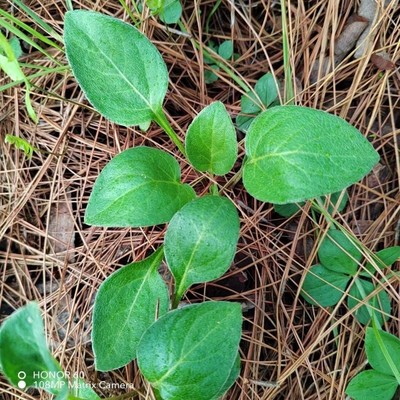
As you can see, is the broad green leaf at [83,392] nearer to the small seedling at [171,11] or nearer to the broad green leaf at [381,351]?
the broad green leaf at [381,351]

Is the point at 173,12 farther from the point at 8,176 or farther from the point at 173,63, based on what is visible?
the point at 8,176

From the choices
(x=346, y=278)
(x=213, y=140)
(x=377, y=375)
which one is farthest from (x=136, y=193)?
(x=377, y=375)

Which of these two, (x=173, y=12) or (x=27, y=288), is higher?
(x=173, y=12)

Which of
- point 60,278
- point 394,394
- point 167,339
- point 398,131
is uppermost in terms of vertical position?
point 398,131

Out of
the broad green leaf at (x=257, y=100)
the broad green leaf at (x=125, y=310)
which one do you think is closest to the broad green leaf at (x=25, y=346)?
the broad green leaf at (x=125, y=310)

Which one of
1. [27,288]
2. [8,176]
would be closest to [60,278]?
[27,288]

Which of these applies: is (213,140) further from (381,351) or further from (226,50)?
(381,351)

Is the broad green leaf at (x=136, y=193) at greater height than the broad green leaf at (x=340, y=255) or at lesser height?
greater
